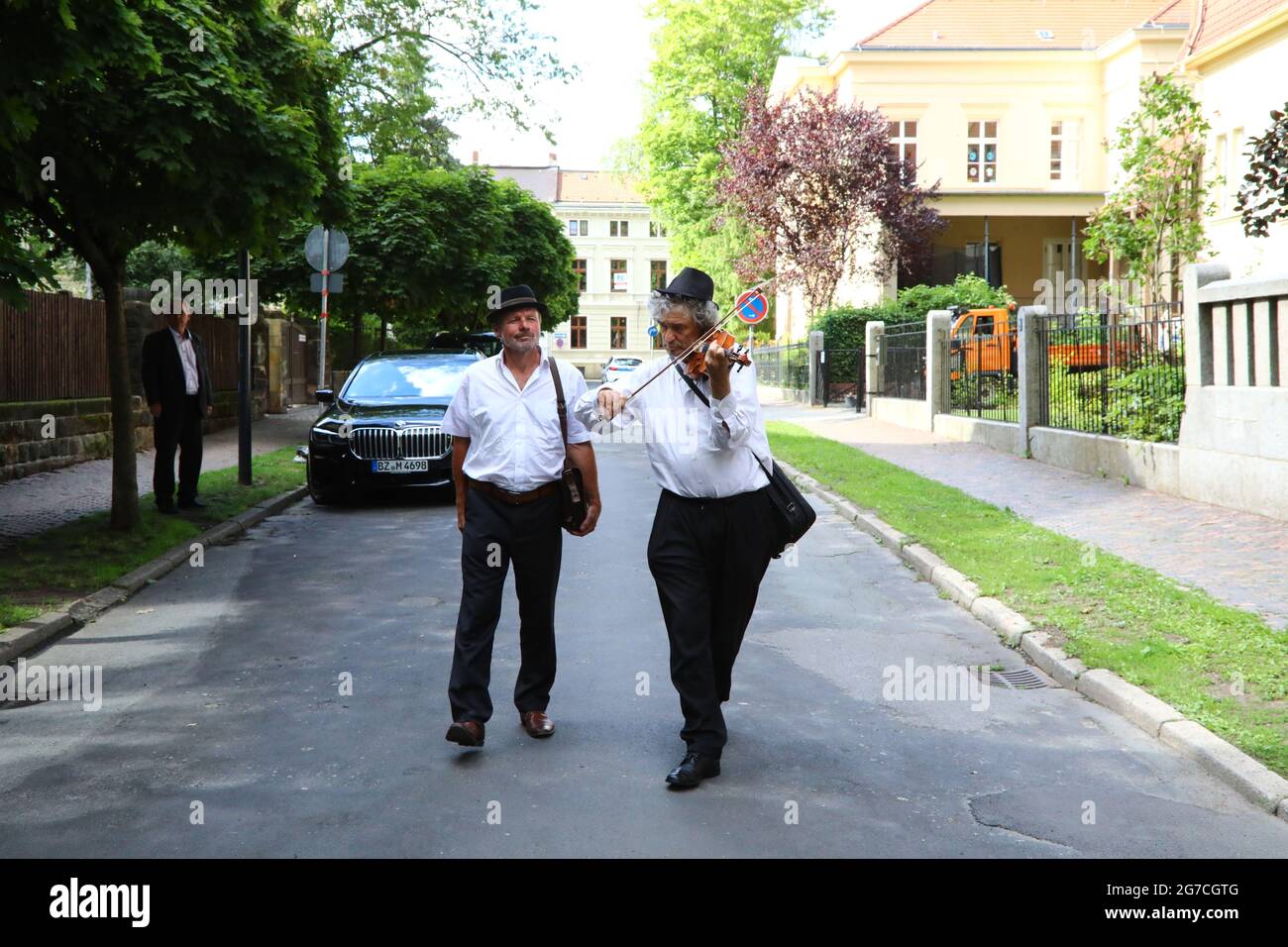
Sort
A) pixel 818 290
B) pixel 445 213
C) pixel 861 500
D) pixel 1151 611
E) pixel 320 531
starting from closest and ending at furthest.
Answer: pixel 1151 611
pixel 320 531
pixel 861 500
pixel 445 213
pixel 818 290

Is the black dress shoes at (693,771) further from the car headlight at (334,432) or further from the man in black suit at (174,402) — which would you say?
the car headlight at (334,432)

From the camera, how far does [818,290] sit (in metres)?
37.8

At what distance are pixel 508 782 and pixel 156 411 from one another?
875cm

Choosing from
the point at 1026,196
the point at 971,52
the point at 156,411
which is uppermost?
the point at 971,52

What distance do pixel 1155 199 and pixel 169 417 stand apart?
64.1ft

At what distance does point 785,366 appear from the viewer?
38875 millimetres

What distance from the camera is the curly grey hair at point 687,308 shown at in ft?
16.8

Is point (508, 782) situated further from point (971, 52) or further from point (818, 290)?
point (971, 52)

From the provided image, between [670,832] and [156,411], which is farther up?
[156,411]

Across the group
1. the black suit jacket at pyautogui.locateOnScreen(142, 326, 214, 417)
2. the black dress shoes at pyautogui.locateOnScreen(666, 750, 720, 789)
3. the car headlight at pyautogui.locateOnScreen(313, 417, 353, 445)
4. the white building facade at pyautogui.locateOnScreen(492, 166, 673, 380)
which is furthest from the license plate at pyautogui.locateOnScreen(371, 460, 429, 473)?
the white building facade at pyautogui.locateOnScreen(492, 166, 673, 380)

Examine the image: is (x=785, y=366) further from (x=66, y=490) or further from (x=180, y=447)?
(x=180, y=447)

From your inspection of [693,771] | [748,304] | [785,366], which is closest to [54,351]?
[748,304]

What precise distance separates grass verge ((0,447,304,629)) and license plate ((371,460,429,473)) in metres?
1.25
